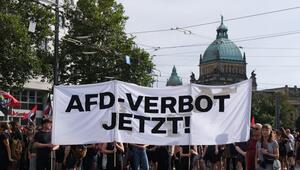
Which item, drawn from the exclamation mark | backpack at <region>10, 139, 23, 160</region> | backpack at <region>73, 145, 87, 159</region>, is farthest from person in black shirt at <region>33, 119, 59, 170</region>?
backpack at <region>10, 139, 23, 160</region>

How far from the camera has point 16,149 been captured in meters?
16.0

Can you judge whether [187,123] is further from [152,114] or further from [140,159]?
[140,159]

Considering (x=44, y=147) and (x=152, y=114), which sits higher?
(x=152, y=114)

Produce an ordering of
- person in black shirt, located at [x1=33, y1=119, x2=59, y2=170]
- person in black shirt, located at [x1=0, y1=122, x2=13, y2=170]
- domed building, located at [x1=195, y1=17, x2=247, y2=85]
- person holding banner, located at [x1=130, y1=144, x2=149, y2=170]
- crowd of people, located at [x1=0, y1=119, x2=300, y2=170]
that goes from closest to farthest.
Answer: crowd of people, located at [x1=0, y1=119, x2=300, y2=170] → person in black shirt, located at [x1=33, y1=119, x2=59, y2=170] → person holding banner, located at [x1=130, y1=144, x2=149, y2=170] → person in black shirt, located at [x1=0, y1=122, x2=13, y2=170] → domed building, located at [x1=195, y1=17, x2=247, y2=85]

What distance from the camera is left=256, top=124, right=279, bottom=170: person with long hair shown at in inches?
411

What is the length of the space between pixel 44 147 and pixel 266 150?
462 centimetres

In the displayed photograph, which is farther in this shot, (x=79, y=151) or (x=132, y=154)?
(x=132, y=154)

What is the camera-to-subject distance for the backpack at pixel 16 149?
52.0 feet

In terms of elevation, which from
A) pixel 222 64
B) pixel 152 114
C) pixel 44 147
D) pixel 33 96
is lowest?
pixel 44 147

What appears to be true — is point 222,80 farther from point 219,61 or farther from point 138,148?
point 138,148

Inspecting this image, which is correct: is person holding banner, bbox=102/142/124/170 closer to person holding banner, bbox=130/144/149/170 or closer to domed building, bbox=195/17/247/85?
person holding banner, bbox=130/144/149/170

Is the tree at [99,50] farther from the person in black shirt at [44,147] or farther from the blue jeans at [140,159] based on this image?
the person in black shirt at [44,147]

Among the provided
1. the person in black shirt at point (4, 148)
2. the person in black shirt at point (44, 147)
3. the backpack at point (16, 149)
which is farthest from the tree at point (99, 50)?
the person in black shirt at point (44, 147)

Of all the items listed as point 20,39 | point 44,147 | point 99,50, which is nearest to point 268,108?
point 99,50
